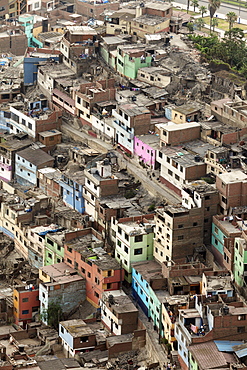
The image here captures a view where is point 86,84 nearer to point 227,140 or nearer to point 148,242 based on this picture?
point 227,140

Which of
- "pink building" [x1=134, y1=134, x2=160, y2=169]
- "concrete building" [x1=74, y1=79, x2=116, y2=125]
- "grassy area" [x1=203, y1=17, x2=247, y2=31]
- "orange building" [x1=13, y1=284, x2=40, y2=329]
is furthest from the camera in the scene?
"grassy area" [x1=203, y1=17, x2=247, y2=31]

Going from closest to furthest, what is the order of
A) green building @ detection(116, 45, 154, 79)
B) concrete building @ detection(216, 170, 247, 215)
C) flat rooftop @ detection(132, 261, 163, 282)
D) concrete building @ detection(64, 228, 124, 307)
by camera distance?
1. flat rooftop @ detection(132, 261, 163, 282)
2. concrete building @ detection(64, 228, 124, 307)
3. concrete building @ detection(216, 170, 247, 215)
4. green building @ detection(116, 45, 154, 79)

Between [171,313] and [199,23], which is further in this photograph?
[199,23]

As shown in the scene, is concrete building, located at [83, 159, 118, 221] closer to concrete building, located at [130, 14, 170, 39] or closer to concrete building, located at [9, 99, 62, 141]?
concrete building, located at [9, 99, 62, 141]

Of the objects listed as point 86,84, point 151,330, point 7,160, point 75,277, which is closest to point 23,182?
point 7,160

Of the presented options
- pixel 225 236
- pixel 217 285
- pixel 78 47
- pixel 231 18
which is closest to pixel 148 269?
pixel 225 236

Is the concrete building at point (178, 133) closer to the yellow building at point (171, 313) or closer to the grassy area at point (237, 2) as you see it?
the yellow building at point (171, 313)

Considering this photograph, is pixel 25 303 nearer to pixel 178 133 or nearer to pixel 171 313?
pixel 171 313

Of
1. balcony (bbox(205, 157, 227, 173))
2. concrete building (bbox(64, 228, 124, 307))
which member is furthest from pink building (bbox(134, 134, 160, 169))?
concrete building (bbox(64, 228, 124, 307))
